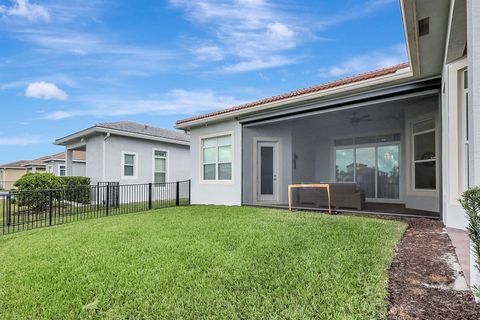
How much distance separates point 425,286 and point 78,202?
1421cm

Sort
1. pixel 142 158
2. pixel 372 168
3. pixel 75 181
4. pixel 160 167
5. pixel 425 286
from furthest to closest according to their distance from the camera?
pixel 160 167 → pixel 142 158 → pixel 75 181 → pixel 372 168 → pixel 425 286

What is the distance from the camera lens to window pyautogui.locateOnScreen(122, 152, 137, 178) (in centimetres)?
1503

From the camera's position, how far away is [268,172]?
11945 millimetres

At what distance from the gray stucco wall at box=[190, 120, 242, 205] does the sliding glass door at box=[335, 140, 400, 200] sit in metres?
5.54

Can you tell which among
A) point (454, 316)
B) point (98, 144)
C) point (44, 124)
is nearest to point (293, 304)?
point (454, 316)

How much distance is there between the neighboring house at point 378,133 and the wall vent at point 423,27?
15 millimetres

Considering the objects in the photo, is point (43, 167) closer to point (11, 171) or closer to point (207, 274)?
point (11, 171)

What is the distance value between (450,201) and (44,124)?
24580 mm

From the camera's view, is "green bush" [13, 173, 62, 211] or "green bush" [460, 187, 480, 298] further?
"green bush" [13, 173, 62, 211]

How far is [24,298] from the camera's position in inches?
140

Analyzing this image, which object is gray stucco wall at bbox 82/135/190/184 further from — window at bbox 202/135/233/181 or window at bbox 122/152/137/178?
window at bbox 202/135/233/181

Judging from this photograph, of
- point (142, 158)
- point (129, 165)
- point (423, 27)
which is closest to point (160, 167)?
point (142, 158)

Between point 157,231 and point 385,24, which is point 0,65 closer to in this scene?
point 157,231

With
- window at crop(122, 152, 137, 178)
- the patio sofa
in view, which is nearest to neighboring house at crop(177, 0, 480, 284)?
the patio sofa
